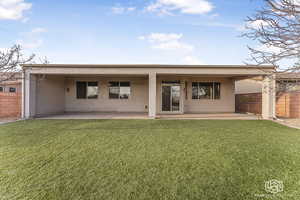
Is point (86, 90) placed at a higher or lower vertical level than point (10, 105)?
higher

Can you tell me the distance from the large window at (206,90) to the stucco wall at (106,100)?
12.6 ft

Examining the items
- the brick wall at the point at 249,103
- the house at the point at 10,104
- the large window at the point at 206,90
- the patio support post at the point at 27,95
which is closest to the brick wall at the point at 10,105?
the house at the point at 10,104

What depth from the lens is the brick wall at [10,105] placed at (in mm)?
9984

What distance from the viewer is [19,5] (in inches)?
339

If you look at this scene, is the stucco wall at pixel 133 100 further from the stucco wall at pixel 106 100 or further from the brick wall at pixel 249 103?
the brick wall at pixel 249 103

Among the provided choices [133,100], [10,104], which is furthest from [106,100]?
[10,104]

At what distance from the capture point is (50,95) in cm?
1162

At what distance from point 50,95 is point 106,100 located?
3.84 m

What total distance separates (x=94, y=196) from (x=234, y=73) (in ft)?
32.0

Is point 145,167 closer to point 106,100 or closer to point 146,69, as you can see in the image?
point 146,69

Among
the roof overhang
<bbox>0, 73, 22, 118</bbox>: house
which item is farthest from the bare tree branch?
<bbox>0, 73, 22, 118</bbox>: house

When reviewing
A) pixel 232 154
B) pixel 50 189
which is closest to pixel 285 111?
pixel 232 154

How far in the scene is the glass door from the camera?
12.5 metres

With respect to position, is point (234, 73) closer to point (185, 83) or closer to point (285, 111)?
point (185, 83)
